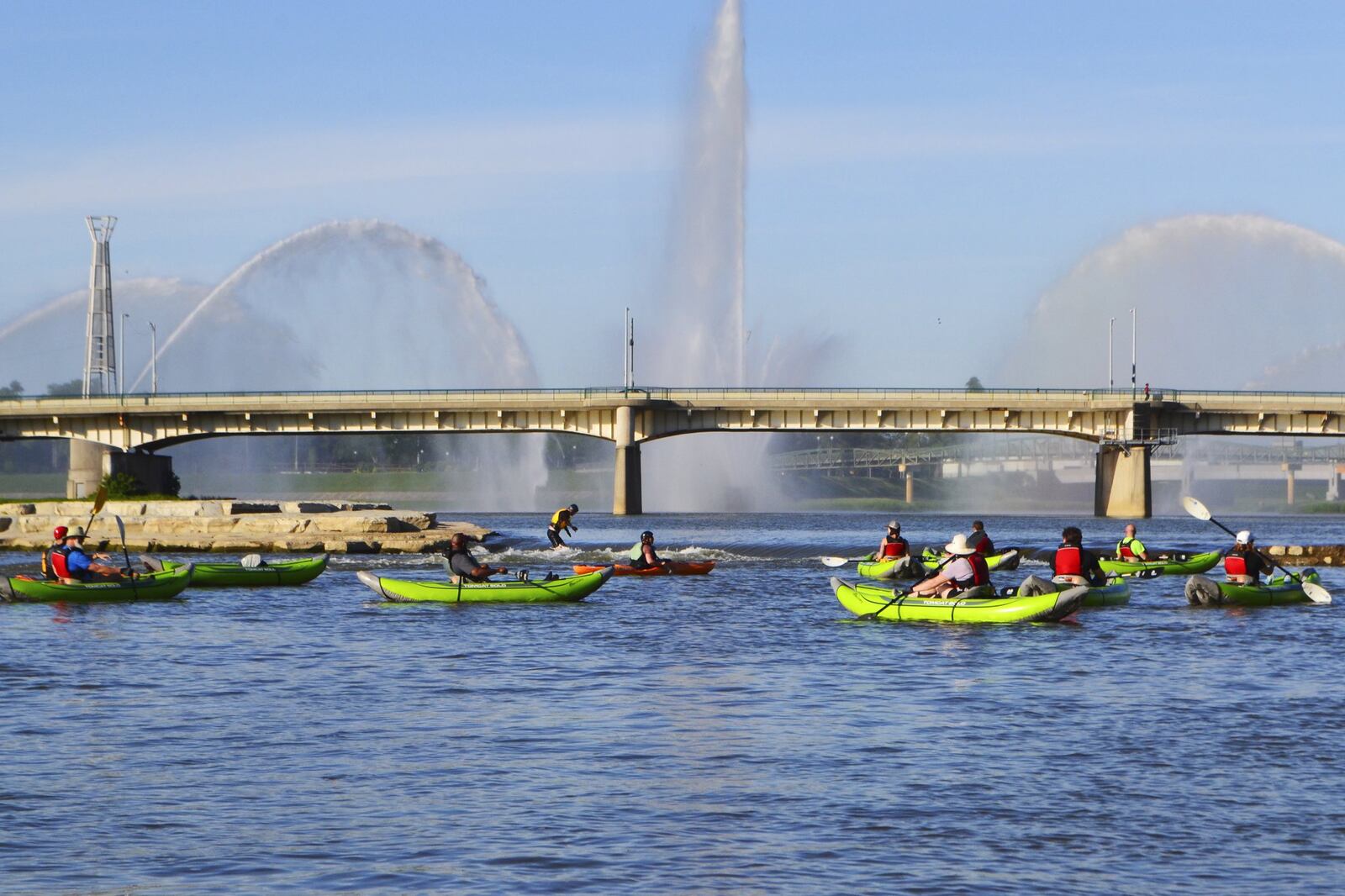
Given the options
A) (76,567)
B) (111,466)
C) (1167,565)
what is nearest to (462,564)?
(76,567)

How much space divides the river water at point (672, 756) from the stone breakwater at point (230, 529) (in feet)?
103

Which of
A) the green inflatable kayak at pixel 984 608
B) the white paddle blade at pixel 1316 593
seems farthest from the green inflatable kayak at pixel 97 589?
the white paddle blade at pixel 1316 593

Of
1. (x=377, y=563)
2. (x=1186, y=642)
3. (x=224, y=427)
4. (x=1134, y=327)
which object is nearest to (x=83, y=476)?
(x=224, y=427)

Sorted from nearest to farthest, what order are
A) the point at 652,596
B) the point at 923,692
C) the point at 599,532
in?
1. the point at 923,692
2. the point at 652,596
3. the point at 599,532

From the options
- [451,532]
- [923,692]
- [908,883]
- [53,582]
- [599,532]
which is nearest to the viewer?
[908,883]

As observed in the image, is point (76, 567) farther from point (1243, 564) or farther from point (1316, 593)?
point (1316, 593)

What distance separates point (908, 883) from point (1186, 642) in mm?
21238

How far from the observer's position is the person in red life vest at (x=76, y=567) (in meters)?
43.3

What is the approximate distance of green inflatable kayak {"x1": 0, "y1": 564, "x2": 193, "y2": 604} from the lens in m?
42.9

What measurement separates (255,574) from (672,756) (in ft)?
104

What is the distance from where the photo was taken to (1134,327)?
139 m

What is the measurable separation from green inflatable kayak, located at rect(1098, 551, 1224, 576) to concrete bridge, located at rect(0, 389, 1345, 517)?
191ft

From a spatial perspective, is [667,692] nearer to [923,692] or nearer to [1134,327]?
[923,692]

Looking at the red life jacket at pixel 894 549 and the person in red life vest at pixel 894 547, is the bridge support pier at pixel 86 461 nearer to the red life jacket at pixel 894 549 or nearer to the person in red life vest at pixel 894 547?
the person in red life vest at pixel 894 547
